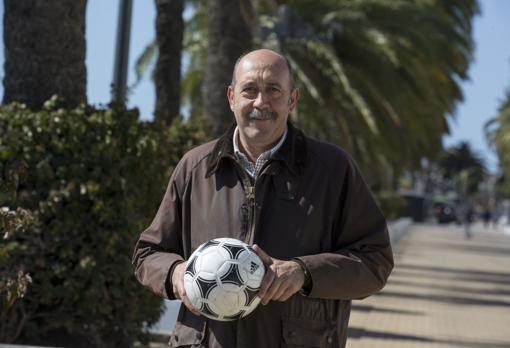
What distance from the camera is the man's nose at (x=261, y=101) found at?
3521 millimetres

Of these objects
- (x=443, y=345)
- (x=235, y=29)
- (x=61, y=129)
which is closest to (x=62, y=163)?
(x=61, y=129)

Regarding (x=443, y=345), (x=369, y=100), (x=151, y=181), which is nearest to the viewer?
(x=151, y=181)

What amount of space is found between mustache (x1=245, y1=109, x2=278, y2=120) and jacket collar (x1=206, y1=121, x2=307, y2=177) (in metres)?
0.12

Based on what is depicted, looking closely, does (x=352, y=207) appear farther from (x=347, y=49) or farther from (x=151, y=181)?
(x=347, y=49)

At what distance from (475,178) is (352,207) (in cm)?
15121

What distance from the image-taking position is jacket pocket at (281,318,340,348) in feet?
11.3

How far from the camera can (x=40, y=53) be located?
27.5 feet

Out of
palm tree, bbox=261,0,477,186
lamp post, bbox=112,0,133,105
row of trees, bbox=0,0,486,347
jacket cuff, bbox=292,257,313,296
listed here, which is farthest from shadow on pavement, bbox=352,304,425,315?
jacket cuff, bbox=292,257,313,296

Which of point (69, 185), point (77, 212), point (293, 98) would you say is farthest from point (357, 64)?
point (293, 98)

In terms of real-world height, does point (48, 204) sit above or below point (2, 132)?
below

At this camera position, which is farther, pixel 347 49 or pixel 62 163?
pixel 347 49

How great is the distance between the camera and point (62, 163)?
24.7 feet

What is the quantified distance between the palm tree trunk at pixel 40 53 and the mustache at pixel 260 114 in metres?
4.90

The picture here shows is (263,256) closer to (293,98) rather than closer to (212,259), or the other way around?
(212,259)
